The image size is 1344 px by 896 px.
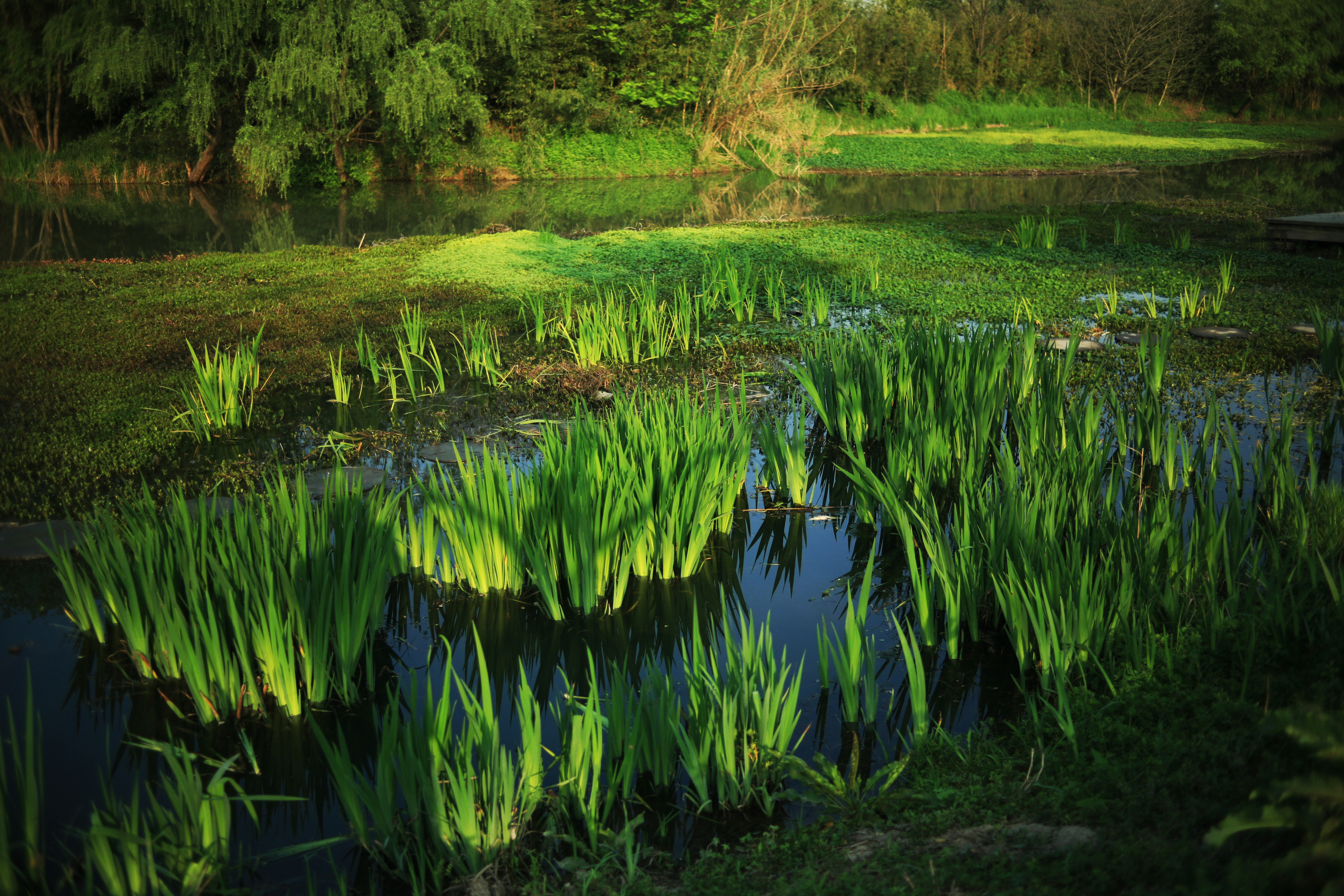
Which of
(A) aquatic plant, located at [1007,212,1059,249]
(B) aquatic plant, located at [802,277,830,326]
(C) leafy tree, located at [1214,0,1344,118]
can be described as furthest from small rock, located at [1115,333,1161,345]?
(C) leafy tree, located at [1214,0,1344,118]

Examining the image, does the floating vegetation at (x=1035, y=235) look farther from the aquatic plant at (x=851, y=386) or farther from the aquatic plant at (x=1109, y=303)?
the aquatic plant at (x=851, y=386)

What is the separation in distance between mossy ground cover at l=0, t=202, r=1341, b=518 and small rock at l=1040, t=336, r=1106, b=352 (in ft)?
1.72

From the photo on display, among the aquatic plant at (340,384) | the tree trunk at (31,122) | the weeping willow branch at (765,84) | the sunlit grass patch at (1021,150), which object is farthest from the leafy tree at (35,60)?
the aquatic plant at (340,384)

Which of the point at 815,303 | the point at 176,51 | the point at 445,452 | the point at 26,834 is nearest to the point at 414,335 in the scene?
the point at 445,452

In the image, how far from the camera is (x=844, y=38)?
95.6 ft

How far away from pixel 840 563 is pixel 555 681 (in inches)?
55.0

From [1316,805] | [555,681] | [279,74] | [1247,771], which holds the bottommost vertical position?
[555,681]

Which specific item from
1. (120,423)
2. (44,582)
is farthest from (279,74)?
(44,582)

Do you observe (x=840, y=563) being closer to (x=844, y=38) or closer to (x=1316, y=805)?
(x=1316, y=805)

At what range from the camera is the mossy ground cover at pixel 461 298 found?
5.24 metres

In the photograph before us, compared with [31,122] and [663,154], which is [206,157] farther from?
[663,154]

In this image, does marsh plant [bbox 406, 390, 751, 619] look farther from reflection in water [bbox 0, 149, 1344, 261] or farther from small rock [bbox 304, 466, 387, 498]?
reflection in water [bbox 0, 149, 1344, 261]

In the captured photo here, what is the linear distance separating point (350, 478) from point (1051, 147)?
26.2m

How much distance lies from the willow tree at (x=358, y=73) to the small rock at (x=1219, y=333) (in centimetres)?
1580
